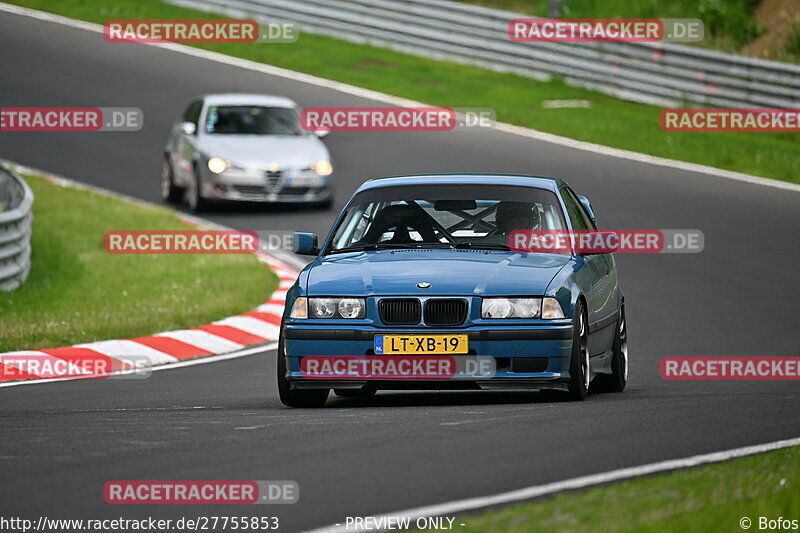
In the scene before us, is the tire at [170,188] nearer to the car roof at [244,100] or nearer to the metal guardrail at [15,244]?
the car roof at [244,100]

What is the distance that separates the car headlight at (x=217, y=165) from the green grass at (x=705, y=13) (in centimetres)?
1368

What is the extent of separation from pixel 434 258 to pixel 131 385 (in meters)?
3.24

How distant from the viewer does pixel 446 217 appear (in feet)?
35.1

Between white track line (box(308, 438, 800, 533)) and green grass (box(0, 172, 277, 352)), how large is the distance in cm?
799

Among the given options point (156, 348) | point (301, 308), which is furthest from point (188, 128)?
point (301, 308)

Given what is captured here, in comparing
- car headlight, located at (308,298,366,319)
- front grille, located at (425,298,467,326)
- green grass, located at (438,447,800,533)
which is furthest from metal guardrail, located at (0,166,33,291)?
green grass, located at (438,447,800,533)

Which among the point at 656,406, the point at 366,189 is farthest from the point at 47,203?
the point at 656,406

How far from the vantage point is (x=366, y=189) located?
11031mm

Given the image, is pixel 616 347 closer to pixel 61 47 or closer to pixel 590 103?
pixel 590 103

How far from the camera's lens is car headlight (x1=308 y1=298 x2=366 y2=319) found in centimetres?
962

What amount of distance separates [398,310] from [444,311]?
0.88ft

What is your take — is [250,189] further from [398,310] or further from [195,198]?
[398,310]

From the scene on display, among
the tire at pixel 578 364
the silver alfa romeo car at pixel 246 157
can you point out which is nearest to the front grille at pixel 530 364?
the tire at pixel 578 364

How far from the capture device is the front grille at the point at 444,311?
9.52 m
